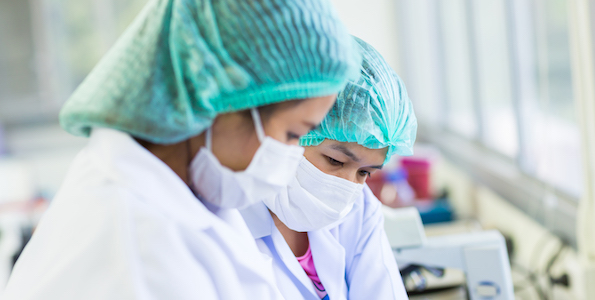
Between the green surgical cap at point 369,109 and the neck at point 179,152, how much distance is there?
38 centimetres

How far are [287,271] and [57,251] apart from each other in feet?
1.83

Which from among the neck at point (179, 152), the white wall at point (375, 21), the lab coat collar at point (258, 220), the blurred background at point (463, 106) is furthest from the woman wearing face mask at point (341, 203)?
the white wall at point (375, 21)

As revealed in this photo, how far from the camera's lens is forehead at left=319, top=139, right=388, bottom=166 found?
1.10 metres

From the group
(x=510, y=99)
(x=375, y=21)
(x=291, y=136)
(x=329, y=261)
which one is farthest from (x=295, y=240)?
(x=375, y=21)

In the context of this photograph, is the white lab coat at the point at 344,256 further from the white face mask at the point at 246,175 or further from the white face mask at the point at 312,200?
the white face mask at the point at 246,175

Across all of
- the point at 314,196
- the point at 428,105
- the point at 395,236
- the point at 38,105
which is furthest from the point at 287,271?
the point at 38,105

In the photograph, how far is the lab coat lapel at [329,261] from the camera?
1176mm

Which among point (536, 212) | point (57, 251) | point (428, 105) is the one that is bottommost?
point (428, 105)

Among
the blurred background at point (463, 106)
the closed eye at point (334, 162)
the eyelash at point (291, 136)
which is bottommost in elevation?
the blurred background at point (463, 106)

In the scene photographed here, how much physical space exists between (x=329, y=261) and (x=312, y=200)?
7.9 inches

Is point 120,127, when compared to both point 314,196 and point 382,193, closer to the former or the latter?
point 314,196

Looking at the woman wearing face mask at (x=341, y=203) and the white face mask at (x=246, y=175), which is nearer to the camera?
the white face mask at (x=246, y=175)

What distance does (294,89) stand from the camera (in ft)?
2.42

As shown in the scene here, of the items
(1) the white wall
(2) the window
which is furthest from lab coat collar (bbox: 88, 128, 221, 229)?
(1) the white wall
